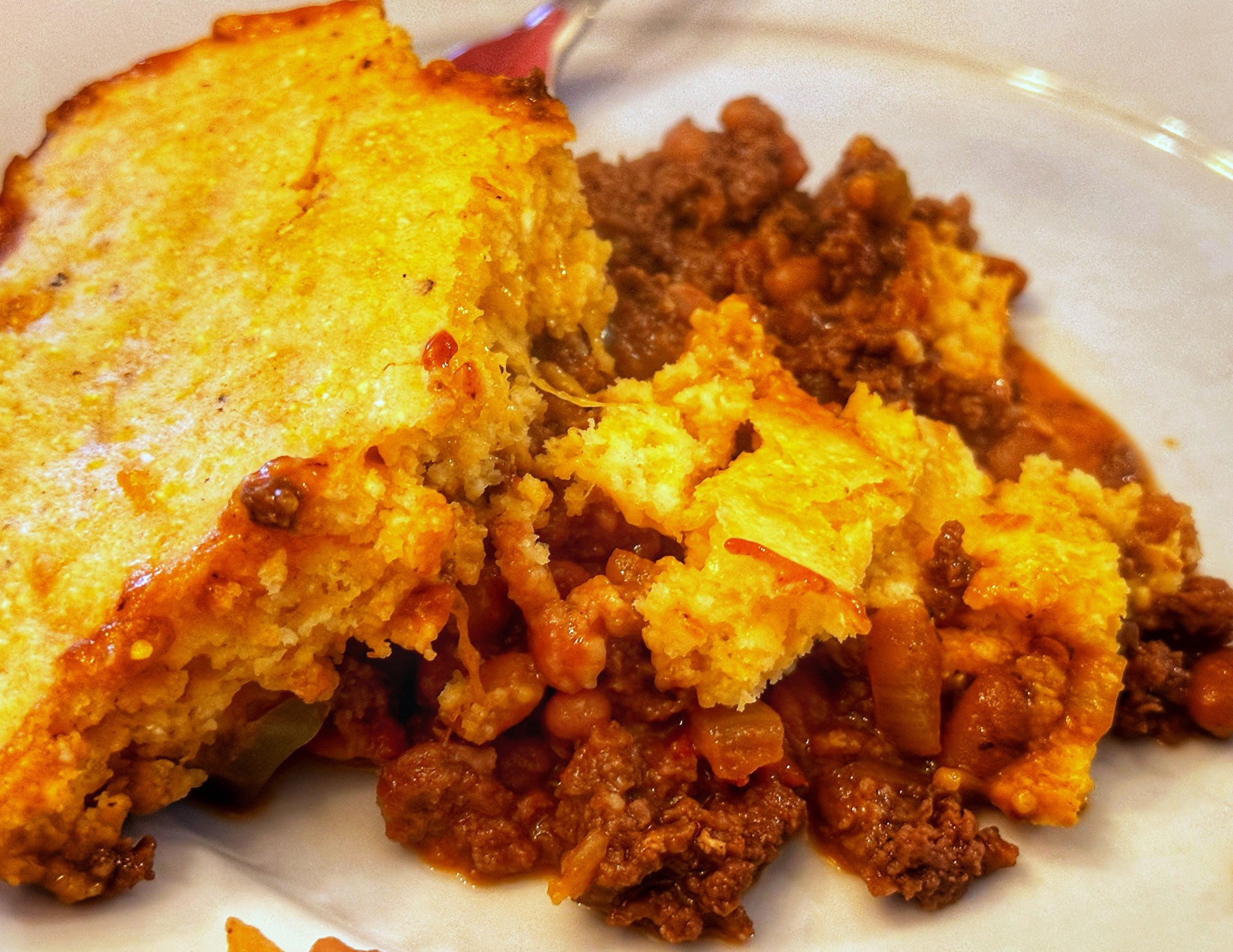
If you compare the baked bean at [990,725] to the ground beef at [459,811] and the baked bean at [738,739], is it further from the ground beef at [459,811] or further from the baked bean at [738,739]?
the ground beef at [459,811]

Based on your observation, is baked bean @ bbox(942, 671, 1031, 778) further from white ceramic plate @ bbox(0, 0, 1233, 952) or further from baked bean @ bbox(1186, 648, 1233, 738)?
baked bean @ bbox(1186, 648, 1233, 738)

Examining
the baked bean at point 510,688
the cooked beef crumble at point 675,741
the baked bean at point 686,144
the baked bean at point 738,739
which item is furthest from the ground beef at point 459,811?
the baked bean at point 686,144

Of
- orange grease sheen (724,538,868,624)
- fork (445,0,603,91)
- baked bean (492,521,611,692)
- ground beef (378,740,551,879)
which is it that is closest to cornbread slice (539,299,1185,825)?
orange grease sheen (724,538,868,624)

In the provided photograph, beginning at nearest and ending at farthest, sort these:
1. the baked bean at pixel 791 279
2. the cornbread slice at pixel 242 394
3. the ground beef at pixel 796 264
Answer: the cornbread slice at pixel 242 394, the ground beef at pixel 796 264, the baked bean at pixel 791 279

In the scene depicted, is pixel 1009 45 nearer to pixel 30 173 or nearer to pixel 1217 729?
pixel 1217 729

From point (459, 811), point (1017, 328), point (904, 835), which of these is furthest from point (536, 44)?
point (904, 835)

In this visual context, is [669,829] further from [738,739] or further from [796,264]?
[796,264]
